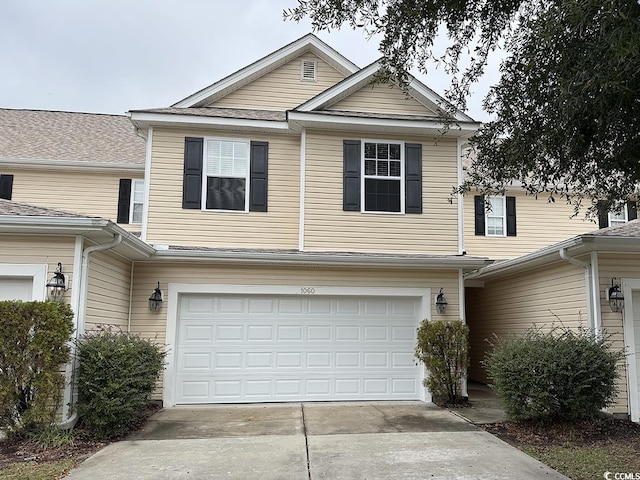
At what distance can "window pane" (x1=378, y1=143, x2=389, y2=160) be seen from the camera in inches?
407

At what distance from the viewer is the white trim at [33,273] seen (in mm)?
7020

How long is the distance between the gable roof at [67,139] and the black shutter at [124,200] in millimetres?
545

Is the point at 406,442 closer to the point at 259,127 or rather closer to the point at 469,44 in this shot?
the point at 469,44

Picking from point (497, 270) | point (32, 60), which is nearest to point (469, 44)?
point (497, 270)

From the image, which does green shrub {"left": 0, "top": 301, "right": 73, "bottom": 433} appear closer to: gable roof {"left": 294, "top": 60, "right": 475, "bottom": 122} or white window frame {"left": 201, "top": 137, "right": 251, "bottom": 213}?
white window frame {"left": 201, "top": 137, "right": 251, "bottom": 213}

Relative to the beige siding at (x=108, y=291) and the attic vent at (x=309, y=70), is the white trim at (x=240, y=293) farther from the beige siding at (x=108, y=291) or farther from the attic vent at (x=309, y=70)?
the attic vent at (x=309, y=70)

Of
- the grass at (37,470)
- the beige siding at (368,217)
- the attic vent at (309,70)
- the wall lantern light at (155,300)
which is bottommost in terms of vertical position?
the grass at (37,470)

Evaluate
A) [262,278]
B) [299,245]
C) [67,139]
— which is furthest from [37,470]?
[67,139]

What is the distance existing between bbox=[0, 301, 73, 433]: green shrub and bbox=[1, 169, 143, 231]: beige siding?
702 centimetres

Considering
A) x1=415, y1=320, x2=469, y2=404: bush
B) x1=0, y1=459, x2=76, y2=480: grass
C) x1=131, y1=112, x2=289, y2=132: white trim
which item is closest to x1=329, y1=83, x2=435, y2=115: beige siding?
x1=131, y1=112, x2=289, y2=132: white trim

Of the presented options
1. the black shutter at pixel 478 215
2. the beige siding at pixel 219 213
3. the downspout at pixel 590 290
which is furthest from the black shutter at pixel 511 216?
the beige siding at pixel 219 213

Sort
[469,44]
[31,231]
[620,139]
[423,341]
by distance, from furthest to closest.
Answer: [423,341]
[31,231]
[469,44]
[620,139]

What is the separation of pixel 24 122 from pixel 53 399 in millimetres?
11722

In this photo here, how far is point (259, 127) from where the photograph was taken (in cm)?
1020
